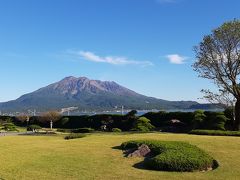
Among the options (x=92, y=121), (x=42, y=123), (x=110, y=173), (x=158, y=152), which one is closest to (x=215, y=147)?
(x=158, y=152)

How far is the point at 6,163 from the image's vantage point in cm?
2033

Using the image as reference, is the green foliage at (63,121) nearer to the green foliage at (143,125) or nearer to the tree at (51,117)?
the tree at (51,117)

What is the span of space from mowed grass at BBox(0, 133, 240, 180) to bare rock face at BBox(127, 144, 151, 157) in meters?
0.67

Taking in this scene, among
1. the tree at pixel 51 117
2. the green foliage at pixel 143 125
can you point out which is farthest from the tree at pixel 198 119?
the tree at pixel 51 117

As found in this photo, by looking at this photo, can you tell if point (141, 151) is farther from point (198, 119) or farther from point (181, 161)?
point (198, 119)

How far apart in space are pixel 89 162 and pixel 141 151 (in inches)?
128

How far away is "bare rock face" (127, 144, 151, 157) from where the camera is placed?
21186mm

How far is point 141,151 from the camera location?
2159 centimetres

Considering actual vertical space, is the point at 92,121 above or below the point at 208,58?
below

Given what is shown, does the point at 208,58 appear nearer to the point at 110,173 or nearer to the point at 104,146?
the point at 104,146

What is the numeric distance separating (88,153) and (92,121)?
40781 mm

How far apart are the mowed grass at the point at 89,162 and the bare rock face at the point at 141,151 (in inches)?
26.3

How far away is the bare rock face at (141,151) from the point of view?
21.2 m

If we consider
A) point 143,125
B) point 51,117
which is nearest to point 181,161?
point 143,125
